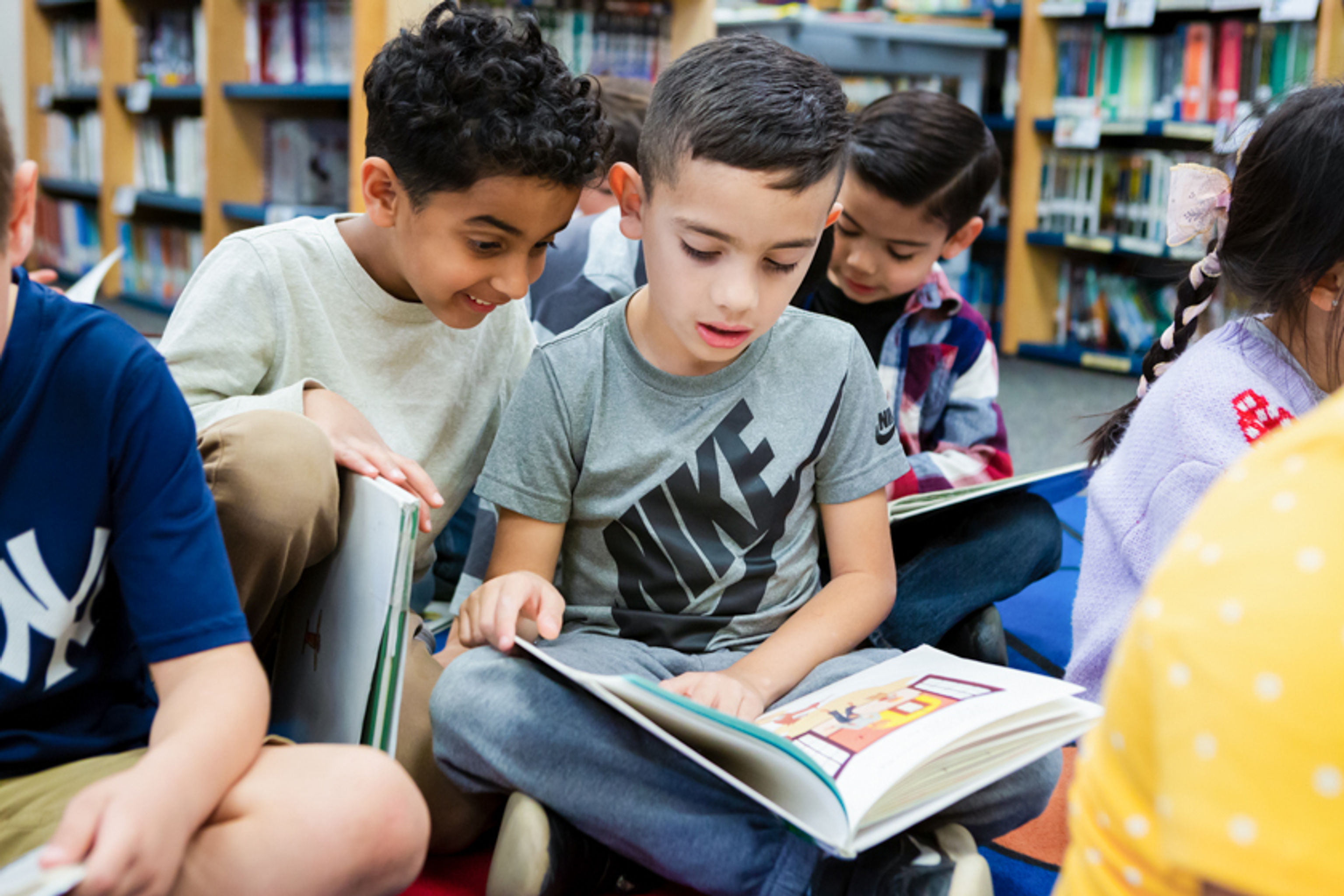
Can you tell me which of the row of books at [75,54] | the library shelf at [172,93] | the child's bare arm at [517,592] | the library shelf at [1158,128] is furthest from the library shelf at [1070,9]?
the child's bare arm at [517,592]

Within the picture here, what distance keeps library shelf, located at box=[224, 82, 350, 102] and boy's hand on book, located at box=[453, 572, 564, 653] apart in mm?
1972

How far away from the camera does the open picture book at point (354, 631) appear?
0.74 metres

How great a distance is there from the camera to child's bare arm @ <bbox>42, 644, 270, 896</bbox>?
1.76 ft

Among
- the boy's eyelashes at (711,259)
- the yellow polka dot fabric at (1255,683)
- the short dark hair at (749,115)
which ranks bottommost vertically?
the yellow polka dot fabric at (1255,683)

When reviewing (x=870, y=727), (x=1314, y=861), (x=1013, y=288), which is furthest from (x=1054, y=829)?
(x=1013, y=288)

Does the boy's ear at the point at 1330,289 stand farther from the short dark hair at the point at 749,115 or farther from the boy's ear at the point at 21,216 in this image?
the boy's ear at the point at 21,216

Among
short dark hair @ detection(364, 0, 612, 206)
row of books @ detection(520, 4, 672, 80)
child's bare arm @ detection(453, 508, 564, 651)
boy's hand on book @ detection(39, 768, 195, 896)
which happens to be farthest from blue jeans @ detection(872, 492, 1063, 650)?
row of books @ detection(520, 4, 672, 80)

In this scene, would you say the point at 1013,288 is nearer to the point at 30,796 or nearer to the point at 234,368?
the point at 234,368

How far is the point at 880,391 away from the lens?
3.33 ft

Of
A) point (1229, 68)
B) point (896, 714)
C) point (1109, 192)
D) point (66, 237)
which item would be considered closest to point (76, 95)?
point (66, 237)

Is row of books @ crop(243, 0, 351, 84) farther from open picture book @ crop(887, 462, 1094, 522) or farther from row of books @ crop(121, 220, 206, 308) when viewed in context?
open picture book @ crop(887, 462, 1094, 522)

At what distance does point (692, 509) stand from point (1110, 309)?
3.00 metres

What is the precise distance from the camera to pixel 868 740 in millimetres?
708

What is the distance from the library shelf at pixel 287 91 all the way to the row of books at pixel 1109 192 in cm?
214
